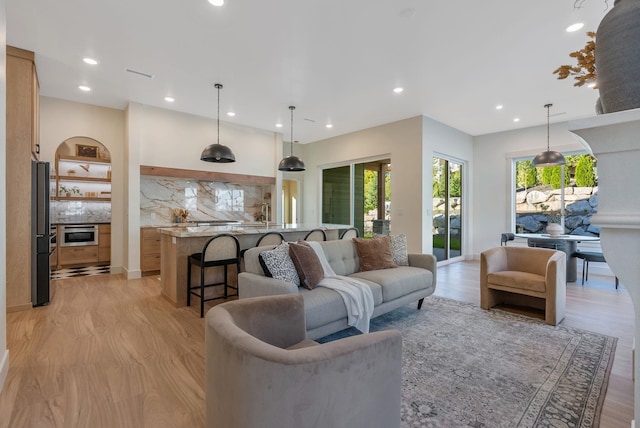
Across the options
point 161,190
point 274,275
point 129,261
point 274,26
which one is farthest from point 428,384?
point 161,190

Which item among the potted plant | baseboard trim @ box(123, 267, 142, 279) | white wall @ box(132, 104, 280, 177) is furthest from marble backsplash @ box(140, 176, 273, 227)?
the potted plant

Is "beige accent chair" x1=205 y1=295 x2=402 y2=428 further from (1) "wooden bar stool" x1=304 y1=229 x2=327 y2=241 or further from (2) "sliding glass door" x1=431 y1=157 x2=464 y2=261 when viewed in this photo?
(2) "sliding glass door" x1=431 y1=157 x2=464 y2=261

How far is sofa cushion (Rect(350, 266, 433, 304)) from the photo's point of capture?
312 centimetres

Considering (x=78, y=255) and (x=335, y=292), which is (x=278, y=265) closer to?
(x=335, y=292)

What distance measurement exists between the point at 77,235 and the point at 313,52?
5.99 m

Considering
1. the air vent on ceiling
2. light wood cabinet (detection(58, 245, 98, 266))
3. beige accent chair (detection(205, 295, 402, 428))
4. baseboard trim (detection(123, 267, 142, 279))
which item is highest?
the air vent on ceiling

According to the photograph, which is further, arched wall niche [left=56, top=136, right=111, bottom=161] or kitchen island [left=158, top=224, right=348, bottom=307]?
arched wall niche [left=56, top=136, right=111, bottom=161]

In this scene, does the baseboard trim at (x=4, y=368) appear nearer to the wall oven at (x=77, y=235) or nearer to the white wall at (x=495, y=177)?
the wall oven at (x=77, y=235)

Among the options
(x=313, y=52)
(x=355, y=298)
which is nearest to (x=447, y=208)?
(x=313, y=52)

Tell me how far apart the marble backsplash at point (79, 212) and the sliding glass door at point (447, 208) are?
23.9 ft

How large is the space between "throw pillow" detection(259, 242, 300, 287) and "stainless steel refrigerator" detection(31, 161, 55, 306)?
3.04 metres

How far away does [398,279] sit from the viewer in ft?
10.6

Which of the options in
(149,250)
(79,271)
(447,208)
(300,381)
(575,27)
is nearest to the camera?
(300,381)

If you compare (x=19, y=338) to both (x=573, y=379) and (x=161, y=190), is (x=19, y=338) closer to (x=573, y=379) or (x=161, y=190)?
(x=161, y=190)
